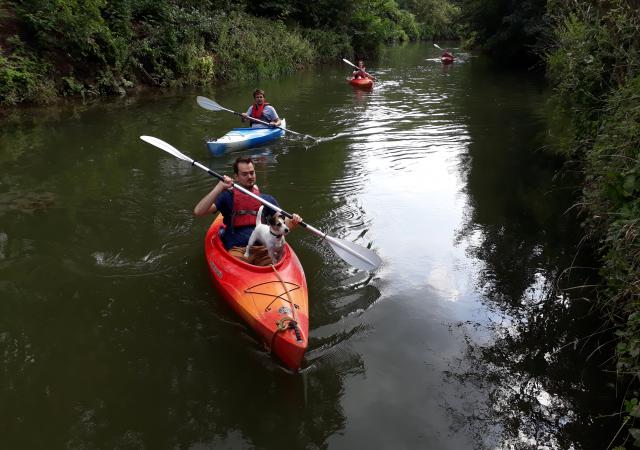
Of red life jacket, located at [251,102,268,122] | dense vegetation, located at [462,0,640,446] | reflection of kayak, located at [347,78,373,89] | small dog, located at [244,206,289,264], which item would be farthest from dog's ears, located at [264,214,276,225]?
reflection of kayak, located at [347,78,373,89]

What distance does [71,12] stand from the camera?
11984 millimetres

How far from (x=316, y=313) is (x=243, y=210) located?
1241 mm

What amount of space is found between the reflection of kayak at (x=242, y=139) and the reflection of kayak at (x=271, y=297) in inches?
167

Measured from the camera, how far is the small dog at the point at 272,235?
13.9 feet

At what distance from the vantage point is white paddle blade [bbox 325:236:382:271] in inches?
180

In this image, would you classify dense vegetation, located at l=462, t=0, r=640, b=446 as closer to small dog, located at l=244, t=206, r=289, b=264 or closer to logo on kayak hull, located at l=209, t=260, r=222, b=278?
small dog, located at l=244, t=206, r=289, b=264

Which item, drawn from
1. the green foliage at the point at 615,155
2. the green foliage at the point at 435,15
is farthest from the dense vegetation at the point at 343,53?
the green foliage at the point at 435,15

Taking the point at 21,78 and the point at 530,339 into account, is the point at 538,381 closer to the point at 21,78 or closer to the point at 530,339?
the point at 530,339

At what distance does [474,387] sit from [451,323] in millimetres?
813

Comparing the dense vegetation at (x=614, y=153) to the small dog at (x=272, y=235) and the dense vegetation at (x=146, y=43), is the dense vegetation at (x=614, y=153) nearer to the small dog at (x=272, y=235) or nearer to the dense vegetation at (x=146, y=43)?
the small dog at (x=272, y=235)

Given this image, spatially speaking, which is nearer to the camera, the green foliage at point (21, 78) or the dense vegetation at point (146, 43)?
the green foliage at point (21, 78)

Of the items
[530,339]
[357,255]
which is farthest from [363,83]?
[530,339]

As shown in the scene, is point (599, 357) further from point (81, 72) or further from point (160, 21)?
point (160, 21)

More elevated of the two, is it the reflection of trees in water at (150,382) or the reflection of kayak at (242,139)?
the reflection of trees in water at (150,382)
